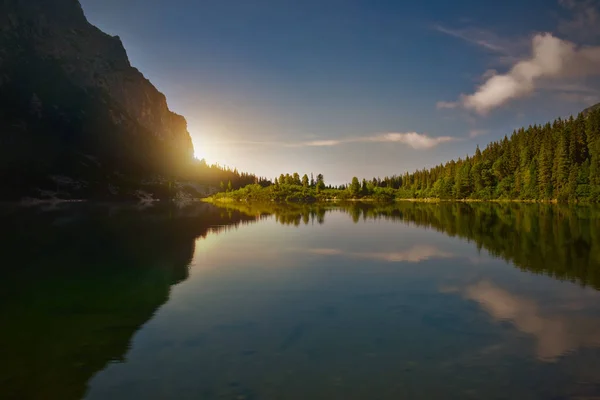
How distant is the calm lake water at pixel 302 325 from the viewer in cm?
1277

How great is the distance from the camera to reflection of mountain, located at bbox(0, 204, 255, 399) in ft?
45.5

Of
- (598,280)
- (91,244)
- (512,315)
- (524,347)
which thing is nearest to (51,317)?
(524,347)

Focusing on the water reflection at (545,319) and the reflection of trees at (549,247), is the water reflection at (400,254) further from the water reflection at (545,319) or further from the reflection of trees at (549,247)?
the water reflection at (545,319)

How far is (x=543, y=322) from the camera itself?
61.0 ft

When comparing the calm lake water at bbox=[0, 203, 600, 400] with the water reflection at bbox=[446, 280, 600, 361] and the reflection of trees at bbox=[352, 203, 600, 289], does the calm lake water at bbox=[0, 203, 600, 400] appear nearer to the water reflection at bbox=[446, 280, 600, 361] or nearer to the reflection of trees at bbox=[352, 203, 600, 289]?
the water reflection at bbox=[446, 280, 600, 361]

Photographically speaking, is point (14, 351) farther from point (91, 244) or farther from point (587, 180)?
point (587, 180)

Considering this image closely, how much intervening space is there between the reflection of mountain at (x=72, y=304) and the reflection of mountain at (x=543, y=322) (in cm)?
1747

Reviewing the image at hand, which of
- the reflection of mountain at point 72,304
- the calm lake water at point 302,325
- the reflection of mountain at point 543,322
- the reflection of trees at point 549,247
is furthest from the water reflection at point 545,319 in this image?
the reflection of mountain at point 72,304

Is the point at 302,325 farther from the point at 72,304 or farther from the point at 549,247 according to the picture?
the point at 549,247

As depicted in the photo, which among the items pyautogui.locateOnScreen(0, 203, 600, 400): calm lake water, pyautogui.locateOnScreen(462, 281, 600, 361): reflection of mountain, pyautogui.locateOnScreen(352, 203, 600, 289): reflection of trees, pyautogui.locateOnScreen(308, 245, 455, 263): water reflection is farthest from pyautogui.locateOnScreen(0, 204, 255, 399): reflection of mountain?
pyautogui.locateOnScreen(352, 203, 600, 289): reflection of trees

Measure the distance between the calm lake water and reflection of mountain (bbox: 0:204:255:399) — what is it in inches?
3.8

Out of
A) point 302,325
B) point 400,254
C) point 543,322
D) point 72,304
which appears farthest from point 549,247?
point 72,304

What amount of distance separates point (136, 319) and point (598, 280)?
29.5 metres

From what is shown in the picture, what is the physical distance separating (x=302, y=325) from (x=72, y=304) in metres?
13.5
